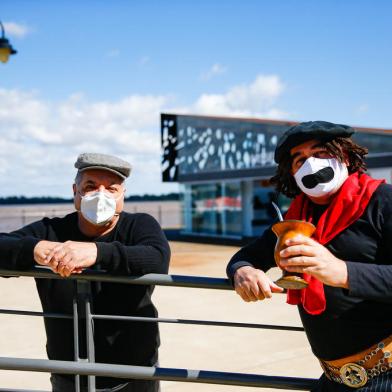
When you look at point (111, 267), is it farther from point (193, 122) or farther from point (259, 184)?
point (193, 122)

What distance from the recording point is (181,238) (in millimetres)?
24297

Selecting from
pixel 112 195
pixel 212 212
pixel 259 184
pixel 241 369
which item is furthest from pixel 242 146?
pixel 112 195

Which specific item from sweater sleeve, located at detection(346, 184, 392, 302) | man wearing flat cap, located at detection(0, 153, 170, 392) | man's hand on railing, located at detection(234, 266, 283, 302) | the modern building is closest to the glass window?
the modern building

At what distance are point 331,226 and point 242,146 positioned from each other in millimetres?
20290

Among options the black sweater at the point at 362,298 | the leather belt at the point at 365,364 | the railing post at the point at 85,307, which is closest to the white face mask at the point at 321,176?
the black sweater at the point at 362,298

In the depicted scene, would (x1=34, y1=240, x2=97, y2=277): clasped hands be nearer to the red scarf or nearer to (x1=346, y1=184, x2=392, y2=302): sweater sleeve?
the red scarf

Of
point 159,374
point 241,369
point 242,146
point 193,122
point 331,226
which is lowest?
point 241,369

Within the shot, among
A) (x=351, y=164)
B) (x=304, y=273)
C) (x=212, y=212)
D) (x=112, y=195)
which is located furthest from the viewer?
(x=212, y=212)

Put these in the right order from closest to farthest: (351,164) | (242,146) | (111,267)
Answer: (351,164) < (111,267) < (242,146)

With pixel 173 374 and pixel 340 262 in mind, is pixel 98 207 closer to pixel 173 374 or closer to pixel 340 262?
pixel 173 374

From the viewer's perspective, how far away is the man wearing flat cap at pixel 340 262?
1.58m

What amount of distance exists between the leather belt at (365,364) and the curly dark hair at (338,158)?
63cm

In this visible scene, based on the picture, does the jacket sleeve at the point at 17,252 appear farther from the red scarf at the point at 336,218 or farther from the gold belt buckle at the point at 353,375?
the gold belt buckle at the point at 353,375

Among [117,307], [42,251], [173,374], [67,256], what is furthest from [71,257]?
[173,374]
